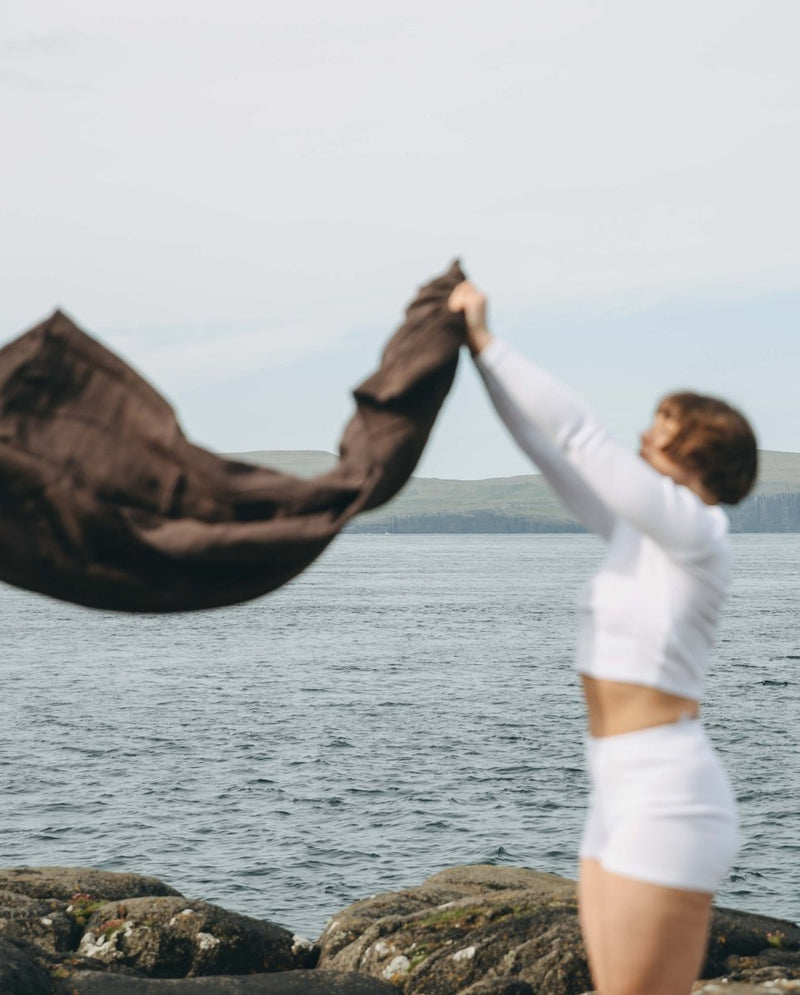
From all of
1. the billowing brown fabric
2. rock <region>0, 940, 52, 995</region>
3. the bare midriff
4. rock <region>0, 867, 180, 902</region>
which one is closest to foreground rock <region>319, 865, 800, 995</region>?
rock <region>0, 867, 180, 902</region>

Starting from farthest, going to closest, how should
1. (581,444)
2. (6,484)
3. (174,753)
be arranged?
(174,753) < (6,484) < (581,444)

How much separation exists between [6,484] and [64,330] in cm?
55

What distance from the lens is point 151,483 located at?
4.02 meters

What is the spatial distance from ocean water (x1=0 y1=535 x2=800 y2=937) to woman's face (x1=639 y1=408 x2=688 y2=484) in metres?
17.8

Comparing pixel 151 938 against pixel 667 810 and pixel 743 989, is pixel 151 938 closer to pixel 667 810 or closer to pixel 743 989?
pixel 743 989

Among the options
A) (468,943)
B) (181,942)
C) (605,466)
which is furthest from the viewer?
(181,942)

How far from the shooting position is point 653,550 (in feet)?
12.7

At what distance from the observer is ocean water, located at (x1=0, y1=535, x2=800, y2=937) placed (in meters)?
24.4

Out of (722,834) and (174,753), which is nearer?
(722,834)

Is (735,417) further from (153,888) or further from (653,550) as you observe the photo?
(153,888)

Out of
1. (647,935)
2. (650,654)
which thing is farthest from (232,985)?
(650,654)

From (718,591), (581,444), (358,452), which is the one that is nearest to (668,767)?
(718,591)

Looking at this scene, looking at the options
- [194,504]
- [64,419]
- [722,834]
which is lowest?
[722,834]

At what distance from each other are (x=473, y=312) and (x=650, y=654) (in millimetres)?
1209
